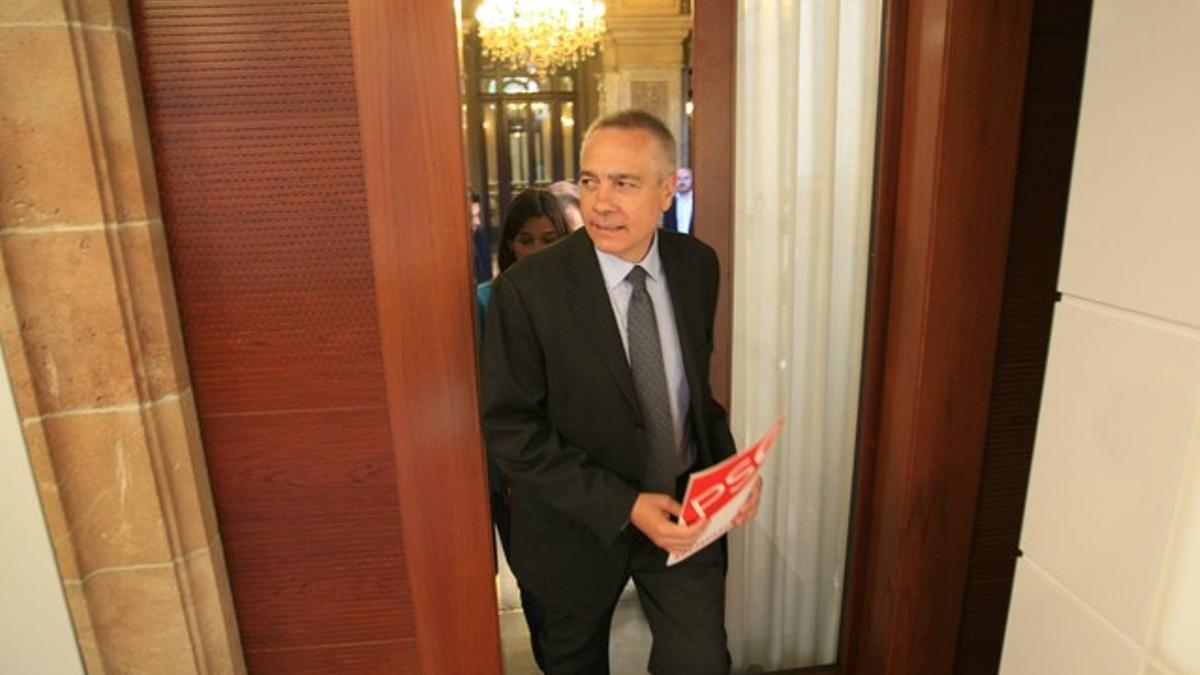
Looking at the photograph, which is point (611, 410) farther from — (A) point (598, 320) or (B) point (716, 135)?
(B) point (716, 135)

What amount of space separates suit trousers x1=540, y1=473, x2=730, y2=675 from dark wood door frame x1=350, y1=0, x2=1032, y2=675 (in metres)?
0.23

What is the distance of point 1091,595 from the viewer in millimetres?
1215

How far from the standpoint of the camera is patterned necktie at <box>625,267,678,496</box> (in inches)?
61.6

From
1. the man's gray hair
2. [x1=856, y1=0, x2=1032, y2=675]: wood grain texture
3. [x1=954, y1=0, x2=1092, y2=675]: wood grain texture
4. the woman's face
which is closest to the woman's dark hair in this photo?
the woman's face

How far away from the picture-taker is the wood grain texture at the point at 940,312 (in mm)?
1611

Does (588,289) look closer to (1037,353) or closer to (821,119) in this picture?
(821,119)

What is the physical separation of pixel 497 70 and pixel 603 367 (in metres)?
7.58

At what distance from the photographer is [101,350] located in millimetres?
1471

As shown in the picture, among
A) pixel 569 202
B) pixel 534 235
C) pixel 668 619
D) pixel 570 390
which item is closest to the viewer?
pixel 570 390

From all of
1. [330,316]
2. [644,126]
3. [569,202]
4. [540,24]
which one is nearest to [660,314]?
[644,126]

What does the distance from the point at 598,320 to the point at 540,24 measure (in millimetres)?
4549

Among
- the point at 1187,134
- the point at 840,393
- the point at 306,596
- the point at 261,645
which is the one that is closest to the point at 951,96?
the point at 1187,134

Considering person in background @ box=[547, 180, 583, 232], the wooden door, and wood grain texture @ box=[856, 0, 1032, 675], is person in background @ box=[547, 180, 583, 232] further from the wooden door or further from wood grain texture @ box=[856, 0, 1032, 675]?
wood grain texture @ box=[856, 0, 1032, 675]

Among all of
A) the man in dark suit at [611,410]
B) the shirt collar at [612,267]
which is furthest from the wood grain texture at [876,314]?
the shirt collar at [612,267]
